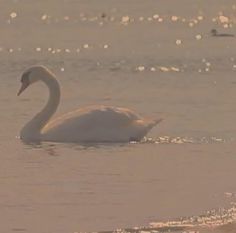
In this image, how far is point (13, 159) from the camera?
16.4 m

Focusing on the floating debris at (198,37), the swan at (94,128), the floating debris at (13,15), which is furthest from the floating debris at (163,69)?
the floating debris at (13,15)

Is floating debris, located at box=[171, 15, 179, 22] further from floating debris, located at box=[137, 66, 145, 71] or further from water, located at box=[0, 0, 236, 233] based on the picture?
floating debris, located at box=[137, 66, 145, 71]

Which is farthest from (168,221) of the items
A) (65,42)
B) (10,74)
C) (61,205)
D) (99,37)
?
(99,37)

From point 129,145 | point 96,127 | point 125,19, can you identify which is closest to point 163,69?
point 96,127

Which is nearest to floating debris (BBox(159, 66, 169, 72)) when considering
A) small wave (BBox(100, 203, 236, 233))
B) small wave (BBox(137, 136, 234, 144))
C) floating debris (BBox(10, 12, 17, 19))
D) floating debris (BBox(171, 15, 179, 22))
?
small wave (BBox(137, 136, 234, 144))

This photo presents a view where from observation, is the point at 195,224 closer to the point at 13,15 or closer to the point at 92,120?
the point at 92,120

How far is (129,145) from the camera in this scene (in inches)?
715

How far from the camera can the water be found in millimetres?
12680

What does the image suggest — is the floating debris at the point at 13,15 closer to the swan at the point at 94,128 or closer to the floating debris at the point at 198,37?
the floating debris at the point at 198,37

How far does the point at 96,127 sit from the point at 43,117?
121 centimetres

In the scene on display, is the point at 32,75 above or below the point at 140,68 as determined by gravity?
below

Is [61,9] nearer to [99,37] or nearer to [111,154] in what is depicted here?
[99,37]

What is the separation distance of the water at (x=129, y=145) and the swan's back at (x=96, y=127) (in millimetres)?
317

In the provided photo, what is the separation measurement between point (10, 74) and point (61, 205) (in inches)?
596
